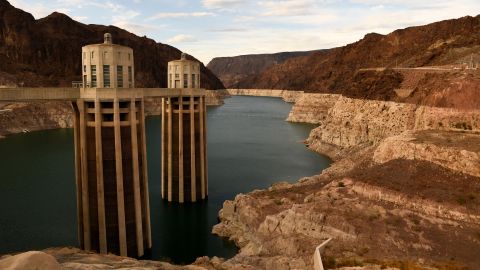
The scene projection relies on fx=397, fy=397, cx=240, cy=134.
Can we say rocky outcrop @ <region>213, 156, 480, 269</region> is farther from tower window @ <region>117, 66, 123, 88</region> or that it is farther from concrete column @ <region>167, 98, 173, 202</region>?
tower window @ <region>117, 66, 123, 88</region>

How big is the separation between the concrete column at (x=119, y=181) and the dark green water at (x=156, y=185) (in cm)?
449

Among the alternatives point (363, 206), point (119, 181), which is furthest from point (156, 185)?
point (363, 206)

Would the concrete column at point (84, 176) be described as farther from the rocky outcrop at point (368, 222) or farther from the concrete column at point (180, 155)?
the concrete column at point (180, 155)

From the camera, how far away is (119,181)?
31766 mm

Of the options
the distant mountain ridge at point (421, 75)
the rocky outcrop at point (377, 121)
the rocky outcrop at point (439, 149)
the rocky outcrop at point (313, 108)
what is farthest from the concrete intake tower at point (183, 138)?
the rocky outcrop at point (313, 108)

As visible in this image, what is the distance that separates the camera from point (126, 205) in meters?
32.7

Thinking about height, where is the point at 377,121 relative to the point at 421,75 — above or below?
below

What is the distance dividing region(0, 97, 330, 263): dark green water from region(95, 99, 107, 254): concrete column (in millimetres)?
5741

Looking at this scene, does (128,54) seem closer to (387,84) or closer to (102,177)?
(102,177)

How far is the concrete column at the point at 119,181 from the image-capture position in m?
31.3

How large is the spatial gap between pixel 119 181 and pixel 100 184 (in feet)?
4.74

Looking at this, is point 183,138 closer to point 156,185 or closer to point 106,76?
point 156,185

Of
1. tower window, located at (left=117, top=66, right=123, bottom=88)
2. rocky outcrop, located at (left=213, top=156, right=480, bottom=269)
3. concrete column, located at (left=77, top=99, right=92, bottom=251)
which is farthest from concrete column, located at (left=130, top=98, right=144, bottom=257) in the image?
rocky outcrop, located at (left=213, top=156, right=480, bottom=269)

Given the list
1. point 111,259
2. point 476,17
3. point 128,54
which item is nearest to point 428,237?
point 111,259
